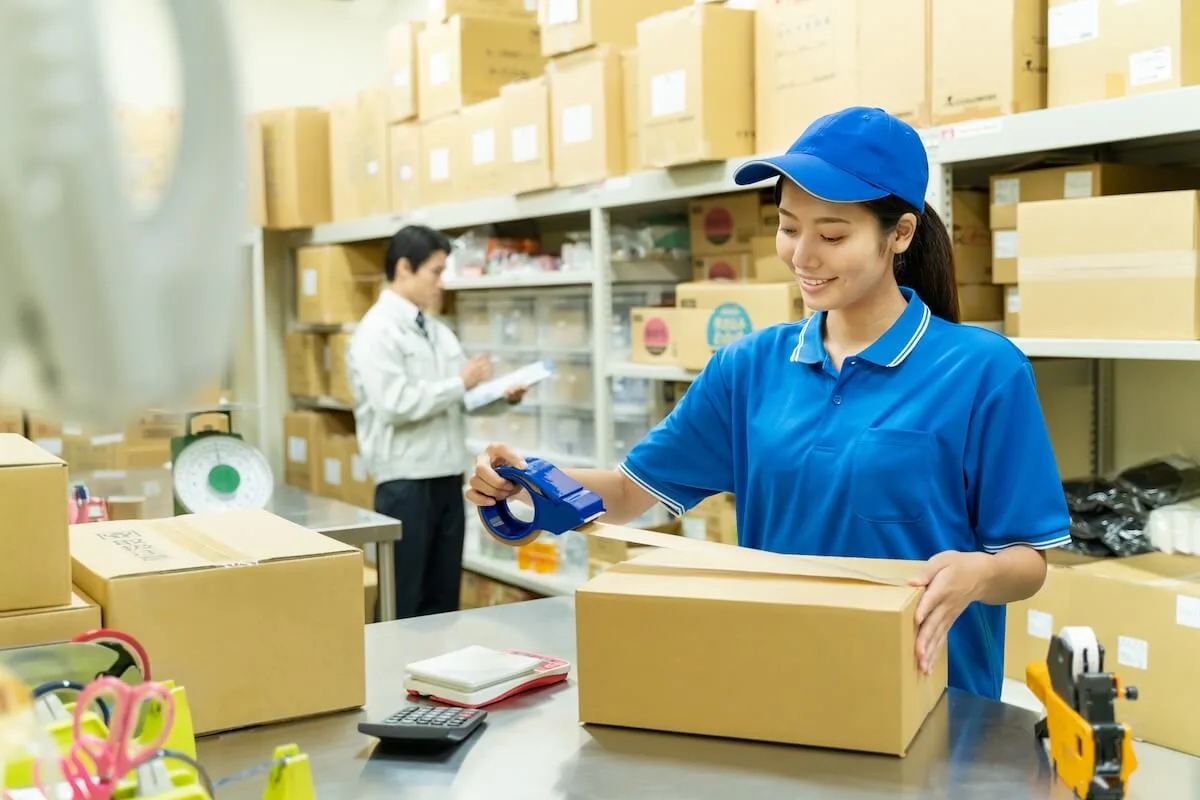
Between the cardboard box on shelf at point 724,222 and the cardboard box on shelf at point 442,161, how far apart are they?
43.3 inches

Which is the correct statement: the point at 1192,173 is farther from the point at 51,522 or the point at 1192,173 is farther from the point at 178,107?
the point at 178,107

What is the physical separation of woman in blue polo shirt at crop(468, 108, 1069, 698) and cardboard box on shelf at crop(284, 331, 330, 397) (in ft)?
13.0

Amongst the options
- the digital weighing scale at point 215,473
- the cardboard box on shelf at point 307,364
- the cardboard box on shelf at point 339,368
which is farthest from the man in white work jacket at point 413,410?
the cardboard box on shelf at point 307,364

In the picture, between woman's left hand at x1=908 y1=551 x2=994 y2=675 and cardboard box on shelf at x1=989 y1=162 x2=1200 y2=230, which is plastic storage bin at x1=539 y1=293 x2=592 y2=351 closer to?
cardboard box on shelf at x1=989 y1=162 x2=1200 y2=230

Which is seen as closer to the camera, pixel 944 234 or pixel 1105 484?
pixel 944 234

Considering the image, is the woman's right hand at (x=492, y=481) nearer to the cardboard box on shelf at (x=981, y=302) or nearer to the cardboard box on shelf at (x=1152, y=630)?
the cardboard box on shelf at (x=1152, y=630)

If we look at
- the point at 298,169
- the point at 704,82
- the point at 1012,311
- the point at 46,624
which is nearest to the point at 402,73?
the point at 298,169

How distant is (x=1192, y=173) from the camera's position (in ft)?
8.29

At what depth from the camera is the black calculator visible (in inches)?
46.8

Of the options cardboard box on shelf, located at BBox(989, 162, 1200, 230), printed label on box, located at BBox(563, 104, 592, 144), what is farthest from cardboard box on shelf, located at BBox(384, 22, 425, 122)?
cardboard box on shelf, located at BBox(989, 162, 1200, 230)

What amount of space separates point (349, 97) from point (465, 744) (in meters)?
4.26

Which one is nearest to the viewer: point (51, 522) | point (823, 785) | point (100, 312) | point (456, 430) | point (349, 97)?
point (100, 312)

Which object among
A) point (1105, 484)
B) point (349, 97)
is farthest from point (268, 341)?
point (1105, 484)

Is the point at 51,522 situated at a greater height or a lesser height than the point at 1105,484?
greater
